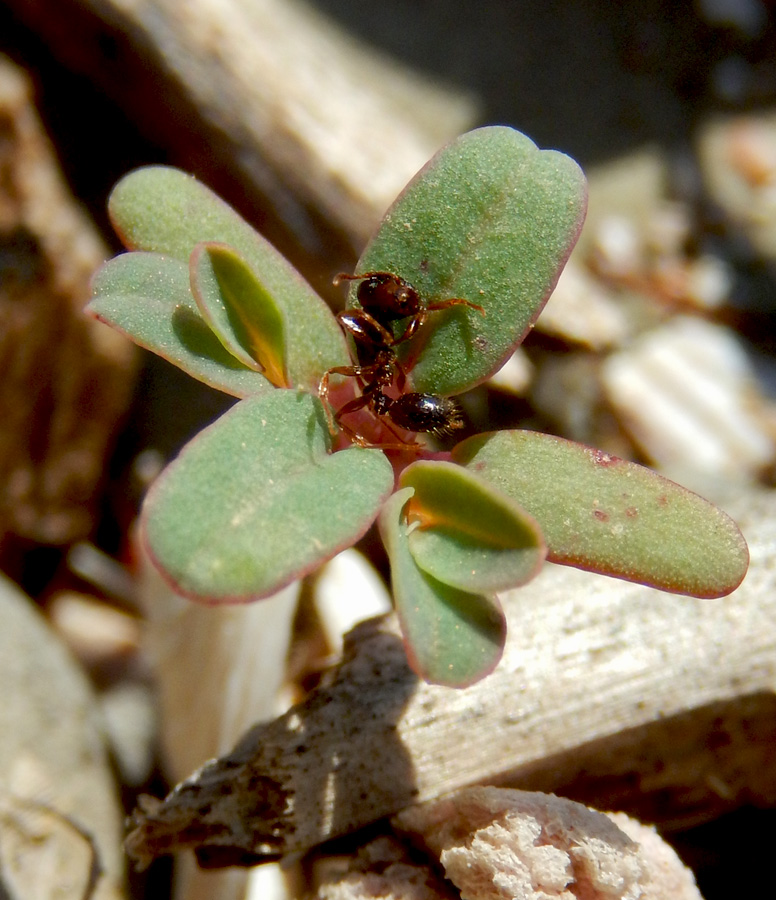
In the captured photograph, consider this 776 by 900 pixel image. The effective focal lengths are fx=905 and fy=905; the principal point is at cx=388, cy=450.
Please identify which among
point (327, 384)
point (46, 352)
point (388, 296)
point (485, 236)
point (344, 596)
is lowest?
point (46, 352)

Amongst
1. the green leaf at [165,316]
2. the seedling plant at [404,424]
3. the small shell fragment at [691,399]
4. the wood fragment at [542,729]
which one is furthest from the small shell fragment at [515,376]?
the green leaf at [165,316]

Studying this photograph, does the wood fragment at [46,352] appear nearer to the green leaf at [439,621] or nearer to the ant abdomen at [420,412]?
the ant abdomen at [420,412]

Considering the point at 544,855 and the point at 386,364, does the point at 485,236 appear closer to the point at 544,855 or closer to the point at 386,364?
the point at 386,364

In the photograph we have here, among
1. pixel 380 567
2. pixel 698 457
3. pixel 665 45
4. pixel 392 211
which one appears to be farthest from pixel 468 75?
pixel 392 211

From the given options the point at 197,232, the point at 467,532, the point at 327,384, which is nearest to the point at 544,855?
the point at 467,532

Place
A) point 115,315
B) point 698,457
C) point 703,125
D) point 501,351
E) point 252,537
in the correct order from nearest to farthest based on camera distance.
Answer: point 252,537, point 115,315, point 501,351, point 698,457, point 703,125

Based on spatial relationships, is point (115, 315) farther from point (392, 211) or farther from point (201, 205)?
point (392, 211)
